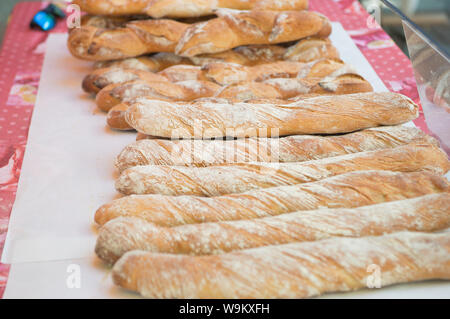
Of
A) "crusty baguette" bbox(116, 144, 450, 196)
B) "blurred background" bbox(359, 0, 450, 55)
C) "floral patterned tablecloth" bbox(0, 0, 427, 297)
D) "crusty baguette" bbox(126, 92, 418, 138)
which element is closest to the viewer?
"crusty baguette" bbox(116, 144, 450, 196)

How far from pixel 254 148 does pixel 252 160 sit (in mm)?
51

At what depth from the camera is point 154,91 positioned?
221 centimetres

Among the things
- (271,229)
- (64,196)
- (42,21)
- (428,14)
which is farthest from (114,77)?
(428,14)

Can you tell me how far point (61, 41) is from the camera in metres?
2.99

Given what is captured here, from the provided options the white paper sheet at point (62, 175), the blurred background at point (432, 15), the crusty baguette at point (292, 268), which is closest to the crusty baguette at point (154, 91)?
the white paper sheet at point (62, 175)

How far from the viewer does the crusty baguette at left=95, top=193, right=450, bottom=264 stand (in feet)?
4.83

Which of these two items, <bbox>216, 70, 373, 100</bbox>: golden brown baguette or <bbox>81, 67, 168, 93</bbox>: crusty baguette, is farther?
<bbox>81, 67, 168, 93</bbox>: crusty baguette

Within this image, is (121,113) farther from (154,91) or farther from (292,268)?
(292,268)

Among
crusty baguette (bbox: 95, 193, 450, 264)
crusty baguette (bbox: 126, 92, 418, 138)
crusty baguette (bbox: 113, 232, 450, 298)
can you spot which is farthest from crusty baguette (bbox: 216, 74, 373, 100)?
crusty baguette (bbox: 113, 232, 450, 298)

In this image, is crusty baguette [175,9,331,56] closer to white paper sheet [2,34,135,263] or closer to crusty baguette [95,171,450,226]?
white paper sheet [2,34,135,263]

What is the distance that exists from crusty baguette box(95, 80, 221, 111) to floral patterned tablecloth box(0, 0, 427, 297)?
0.38 m

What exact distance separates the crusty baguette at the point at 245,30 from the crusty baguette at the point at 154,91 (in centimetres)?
23
